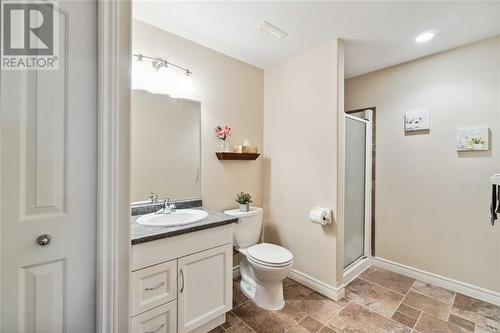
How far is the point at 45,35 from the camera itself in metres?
0.91

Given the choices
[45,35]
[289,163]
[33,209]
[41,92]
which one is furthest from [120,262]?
[289,163]

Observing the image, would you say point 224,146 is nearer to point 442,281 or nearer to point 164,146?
point 164,146

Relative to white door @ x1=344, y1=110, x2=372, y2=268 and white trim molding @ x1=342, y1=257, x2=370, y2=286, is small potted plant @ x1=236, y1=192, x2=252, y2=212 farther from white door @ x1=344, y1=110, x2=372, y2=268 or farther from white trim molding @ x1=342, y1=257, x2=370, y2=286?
white trim molding @ x1=342, y1=257, x2=370, y2=286

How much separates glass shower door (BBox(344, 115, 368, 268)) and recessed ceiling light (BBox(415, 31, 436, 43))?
0.86m

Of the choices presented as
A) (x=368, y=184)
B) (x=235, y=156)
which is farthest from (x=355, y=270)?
(x=235, y=156)

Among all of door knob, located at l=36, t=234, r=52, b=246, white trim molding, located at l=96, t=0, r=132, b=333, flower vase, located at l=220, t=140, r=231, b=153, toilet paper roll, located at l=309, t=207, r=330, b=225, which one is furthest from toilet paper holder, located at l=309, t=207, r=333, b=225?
door knob, located at l=36, t=234, r=52, b=246

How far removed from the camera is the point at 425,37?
1.92 m

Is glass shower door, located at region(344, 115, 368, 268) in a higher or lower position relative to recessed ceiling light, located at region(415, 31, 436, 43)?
lower

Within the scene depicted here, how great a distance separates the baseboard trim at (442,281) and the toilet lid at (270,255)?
1503 mm

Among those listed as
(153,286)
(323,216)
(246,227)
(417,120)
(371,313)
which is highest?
(417,120)

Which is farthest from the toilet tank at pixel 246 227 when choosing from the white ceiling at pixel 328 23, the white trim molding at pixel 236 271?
the white ceiling at pixel 328 23

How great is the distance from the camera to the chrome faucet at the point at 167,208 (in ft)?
5.68

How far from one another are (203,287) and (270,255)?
0.64 meters

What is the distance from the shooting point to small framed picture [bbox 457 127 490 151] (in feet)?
6.33
